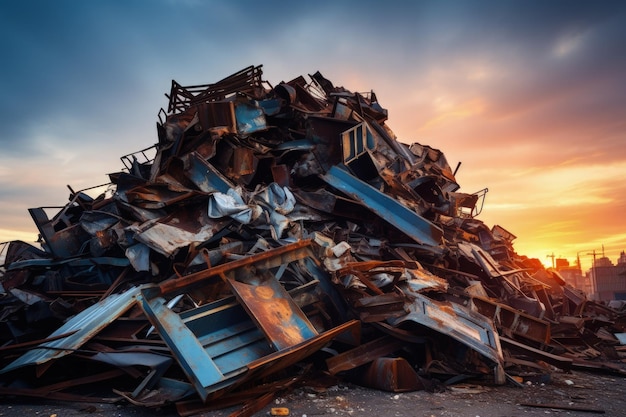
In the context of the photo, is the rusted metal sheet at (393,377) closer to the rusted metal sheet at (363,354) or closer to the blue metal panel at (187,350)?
the rusted metal sheet at (363,354)

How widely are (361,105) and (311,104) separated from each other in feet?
3.29

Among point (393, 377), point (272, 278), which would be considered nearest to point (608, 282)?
point (393, 377)

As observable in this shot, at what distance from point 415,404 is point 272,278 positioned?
1.61 metres

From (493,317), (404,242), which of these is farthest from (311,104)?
(493,317)

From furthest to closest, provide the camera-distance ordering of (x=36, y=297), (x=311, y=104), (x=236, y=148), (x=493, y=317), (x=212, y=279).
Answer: (x=311, y=104)
(x=236, y=148)
(x=36, y=297)
(x=493, y=317)
(x=212, y=279)

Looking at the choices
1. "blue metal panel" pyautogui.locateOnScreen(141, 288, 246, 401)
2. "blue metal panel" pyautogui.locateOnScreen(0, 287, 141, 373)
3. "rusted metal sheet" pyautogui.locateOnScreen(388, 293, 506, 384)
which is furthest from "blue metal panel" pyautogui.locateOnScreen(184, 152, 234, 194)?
"rusted metal sheet" pyautogui.locateOnScreen(388, 293, 506, 384)

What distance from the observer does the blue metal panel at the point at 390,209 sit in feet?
20.3

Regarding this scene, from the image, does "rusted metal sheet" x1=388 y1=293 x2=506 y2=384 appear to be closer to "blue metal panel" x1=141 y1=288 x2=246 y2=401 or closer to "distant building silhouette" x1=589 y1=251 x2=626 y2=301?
"blue metal panel" x1=141 y1=288 x2=246 y2=401

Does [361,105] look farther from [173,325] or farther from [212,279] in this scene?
[173,325]

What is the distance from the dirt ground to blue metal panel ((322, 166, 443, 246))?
2472 mm

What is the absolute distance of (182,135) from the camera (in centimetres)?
726

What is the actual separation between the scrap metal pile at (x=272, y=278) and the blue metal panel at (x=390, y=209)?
0.08 ft

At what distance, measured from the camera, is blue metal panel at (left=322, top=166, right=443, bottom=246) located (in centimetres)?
620

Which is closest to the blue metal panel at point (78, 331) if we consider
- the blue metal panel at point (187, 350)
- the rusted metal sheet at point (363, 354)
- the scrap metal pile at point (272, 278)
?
the scrap metal pile at point (272, 278)
